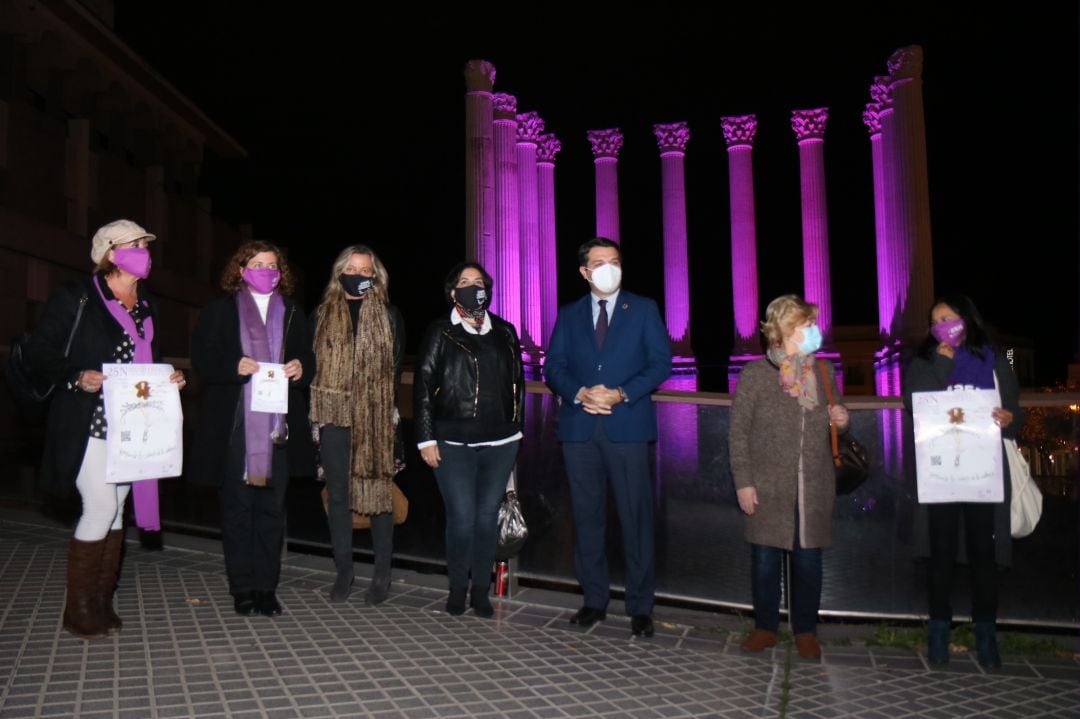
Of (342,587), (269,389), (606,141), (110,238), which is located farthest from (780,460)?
(606,141)

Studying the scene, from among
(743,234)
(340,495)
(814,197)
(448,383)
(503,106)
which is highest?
(503,106)

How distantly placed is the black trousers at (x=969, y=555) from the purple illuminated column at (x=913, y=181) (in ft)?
81.5

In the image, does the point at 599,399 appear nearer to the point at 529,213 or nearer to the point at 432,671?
the point at 432,671

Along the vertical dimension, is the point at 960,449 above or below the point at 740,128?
below

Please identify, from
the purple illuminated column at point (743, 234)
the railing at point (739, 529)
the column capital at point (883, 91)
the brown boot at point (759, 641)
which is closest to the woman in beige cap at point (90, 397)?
the railing at point (739, 529)

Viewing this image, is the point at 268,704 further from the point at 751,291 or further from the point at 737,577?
the point at 751,291

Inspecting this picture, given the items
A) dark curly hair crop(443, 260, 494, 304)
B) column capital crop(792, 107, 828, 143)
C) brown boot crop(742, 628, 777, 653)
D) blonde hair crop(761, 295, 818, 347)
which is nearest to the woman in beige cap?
dark curly hair crop(443, 260, 494, 304)

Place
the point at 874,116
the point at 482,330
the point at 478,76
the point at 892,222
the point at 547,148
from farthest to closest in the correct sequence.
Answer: the point at 547,148 → the point at 874,116 → the point at 892,222 → the point at 478,76 → the point at 482,330

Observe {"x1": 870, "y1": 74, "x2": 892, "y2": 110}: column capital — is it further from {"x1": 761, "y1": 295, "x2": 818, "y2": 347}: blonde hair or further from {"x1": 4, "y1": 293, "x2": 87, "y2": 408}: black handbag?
{"x1": 4, "y1": 293, "x2": 87, "y2": 408}: black handbag

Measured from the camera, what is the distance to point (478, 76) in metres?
27.5

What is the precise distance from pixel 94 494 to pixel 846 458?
4.10 metres

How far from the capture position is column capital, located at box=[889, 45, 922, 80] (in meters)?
28.1

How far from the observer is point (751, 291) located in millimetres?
33781

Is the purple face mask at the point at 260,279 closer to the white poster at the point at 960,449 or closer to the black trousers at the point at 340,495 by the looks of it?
the black trousers at the point at 340,495
